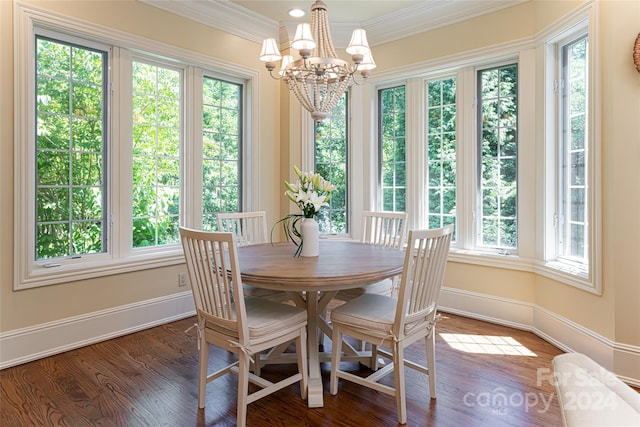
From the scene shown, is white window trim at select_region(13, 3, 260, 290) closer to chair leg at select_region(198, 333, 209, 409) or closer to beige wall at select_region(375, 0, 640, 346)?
chair leg at select_region(198, 333, 209, 409)

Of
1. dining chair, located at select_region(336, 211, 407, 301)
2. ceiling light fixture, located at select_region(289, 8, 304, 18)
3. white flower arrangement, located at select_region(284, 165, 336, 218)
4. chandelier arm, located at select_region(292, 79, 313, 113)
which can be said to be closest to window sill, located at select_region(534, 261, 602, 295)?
dining chair, located at select_region(336, 211, 407, 301)

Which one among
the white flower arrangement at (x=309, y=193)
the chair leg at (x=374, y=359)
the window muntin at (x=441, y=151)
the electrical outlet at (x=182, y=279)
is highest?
the window muntin at (x=441, y=151)

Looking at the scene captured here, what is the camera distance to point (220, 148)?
4.08 m

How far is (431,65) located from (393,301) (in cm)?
263

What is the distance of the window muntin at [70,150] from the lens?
2834mm

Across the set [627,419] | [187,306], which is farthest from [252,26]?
[627,419]

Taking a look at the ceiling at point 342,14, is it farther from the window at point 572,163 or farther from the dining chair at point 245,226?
the dining chair at point 245,226

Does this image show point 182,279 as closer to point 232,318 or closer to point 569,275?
point 232,318

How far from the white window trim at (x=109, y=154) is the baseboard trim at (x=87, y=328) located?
1.03 ft

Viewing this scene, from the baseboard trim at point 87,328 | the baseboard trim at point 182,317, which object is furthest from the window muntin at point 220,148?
the baseboard trim at point 182,317

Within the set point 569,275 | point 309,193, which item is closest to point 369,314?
point 309,193

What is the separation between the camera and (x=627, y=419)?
71 centimetres

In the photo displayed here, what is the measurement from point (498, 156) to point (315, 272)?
8.03 feet

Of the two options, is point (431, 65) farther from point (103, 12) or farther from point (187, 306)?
point (187, 306)
